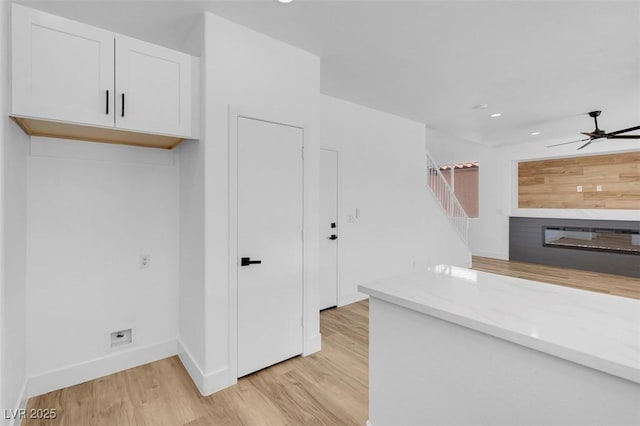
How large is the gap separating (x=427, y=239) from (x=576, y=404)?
4619 millimetres

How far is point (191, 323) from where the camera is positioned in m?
2.49

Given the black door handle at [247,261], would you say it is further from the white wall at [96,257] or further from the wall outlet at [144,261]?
the wall outlet at [144,261]

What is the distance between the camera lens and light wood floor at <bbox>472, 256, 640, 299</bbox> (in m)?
4.94

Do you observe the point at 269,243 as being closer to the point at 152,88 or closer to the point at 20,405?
the point at 152,88

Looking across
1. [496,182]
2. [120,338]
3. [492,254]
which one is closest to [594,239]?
[492,254]

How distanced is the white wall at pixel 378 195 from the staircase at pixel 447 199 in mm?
863

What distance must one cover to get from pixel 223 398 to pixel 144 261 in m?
1.31

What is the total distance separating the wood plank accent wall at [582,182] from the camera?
5672 millimetres

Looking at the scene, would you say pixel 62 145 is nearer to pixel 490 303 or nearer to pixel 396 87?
pixel 490 303

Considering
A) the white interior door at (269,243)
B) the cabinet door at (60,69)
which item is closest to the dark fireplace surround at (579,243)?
the white interior door at (269,243)

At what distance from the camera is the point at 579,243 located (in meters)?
6.27

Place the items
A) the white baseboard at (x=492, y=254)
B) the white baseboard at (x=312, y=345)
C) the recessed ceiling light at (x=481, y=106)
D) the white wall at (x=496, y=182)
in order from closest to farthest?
the white baseboard at (x=312, y=345) → the recessed ceiling light at (x=481, y=106) → the white wall at (x=496, y=182) → the white baseboard at (x=492, y=254)

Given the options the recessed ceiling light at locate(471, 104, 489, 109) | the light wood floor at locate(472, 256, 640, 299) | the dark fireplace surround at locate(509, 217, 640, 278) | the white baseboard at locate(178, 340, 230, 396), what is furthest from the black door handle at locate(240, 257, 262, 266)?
the dark fireplace surround at locate(509, 217, 640, 278)

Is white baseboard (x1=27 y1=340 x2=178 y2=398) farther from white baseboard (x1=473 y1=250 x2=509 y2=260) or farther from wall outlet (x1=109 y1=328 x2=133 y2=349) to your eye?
white baseboard (x1=473 y1=250 x2=509 y2=260)
